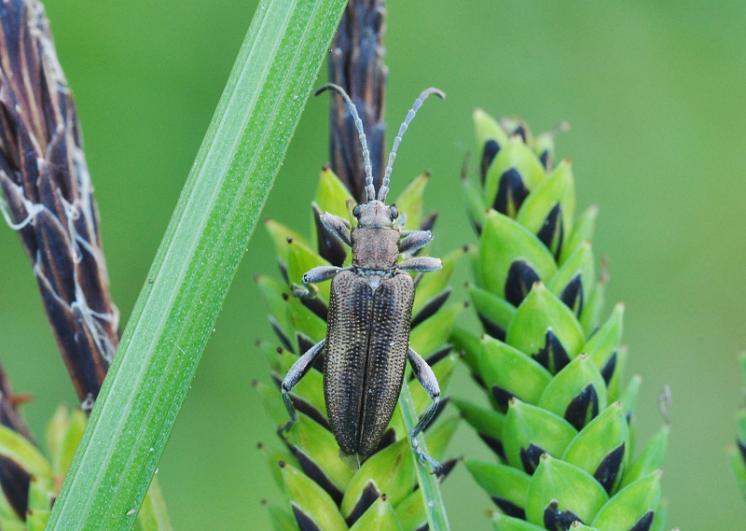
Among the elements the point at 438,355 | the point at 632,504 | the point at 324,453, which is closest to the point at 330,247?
the point at 438,355

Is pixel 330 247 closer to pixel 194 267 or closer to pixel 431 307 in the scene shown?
pixel 431 307

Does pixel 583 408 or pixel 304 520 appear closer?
pixel 304 520

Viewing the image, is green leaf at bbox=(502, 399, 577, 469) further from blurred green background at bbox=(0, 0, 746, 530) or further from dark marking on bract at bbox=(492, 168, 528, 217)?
blurred green background at bbox=(0, 0, 746, 530)

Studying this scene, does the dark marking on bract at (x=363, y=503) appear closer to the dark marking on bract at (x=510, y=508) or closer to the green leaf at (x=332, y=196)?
the dark marking on bract at (x=510, y=508)

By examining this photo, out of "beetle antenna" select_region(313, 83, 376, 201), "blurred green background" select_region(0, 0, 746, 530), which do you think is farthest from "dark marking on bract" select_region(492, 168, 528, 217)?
"blurred green background" select_region(0, 0, 746, 530)

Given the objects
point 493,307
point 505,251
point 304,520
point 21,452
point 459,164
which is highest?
point 459,164

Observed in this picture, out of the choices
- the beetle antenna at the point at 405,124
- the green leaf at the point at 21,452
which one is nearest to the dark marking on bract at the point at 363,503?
the green leaf at the point at 21,452

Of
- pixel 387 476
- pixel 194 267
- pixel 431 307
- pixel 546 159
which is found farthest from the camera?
pixel 546 159
